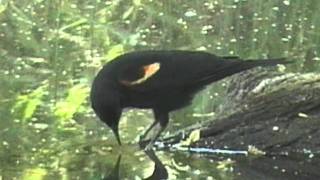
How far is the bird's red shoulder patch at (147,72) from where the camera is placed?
441 cm

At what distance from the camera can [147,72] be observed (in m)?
4.50

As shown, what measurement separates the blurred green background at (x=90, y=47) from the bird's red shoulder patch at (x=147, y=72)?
355 mm

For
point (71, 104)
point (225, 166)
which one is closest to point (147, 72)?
point (225, 166)

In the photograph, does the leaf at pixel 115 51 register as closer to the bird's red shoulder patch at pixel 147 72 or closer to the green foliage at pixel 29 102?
the green foliage at pixel 29 102

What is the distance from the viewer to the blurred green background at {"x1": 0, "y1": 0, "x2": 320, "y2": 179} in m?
4.68

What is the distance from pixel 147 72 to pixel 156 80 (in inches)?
2.0

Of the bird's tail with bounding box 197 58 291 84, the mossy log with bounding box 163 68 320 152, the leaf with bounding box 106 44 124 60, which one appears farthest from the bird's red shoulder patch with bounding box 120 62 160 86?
the leaf with bounding box 106 44 124 60

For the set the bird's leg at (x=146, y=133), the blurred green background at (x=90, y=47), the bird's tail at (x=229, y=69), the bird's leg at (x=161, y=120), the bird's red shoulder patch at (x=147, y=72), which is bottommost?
the blurred green background at (x=90, y=47)

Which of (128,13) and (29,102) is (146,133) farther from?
(128,13)

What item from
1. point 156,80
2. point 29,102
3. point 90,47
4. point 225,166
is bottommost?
point 90,47

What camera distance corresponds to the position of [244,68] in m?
4.60

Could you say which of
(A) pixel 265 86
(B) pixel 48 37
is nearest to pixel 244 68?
Result: (A) pixel 265 86

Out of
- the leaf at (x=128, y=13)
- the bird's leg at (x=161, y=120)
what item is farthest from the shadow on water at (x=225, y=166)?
the leaf at (x=128, y=13)

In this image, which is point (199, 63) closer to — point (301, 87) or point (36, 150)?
point (301, 87)
